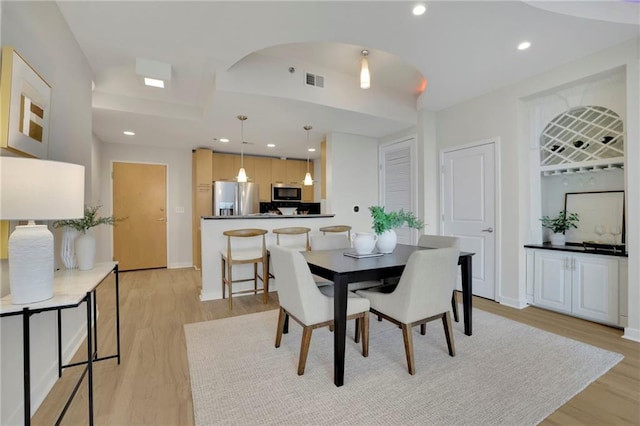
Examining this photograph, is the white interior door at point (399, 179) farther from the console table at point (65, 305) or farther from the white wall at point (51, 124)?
the white wall at point (51, 124)

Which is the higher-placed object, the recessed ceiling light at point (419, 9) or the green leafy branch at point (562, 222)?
→ the recessed ceiling light at point (419, 9)

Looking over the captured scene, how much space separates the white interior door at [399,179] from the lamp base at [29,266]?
4110mm

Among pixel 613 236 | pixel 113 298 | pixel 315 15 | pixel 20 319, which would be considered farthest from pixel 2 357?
pixel 613 236

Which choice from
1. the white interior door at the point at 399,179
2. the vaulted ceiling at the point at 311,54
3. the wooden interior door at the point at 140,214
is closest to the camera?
the vaulted ceiling at the point at 311,54

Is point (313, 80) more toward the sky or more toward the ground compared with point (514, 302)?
more toward the sky

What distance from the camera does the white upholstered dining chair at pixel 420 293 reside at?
72.8 inches

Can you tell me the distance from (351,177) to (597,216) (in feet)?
10.2

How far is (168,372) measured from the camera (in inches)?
78.0

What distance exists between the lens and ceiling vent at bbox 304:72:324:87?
3.38m

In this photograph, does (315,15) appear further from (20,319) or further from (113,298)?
(113,298)

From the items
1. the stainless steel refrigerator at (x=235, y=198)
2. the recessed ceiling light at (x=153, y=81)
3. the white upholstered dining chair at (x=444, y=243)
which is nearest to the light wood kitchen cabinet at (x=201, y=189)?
the stainless steel refrigerator at (x=235, y=198)

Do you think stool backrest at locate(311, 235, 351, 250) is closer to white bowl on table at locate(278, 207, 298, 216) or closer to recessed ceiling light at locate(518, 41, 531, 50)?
recessed ceiling light at locate(518, 41, 531, 50)

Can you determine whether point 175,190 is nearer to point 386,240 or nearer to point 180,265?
point 180,265

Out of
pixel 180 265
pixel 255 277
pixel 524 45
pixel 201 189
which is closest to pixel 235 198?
pixel 201 189
